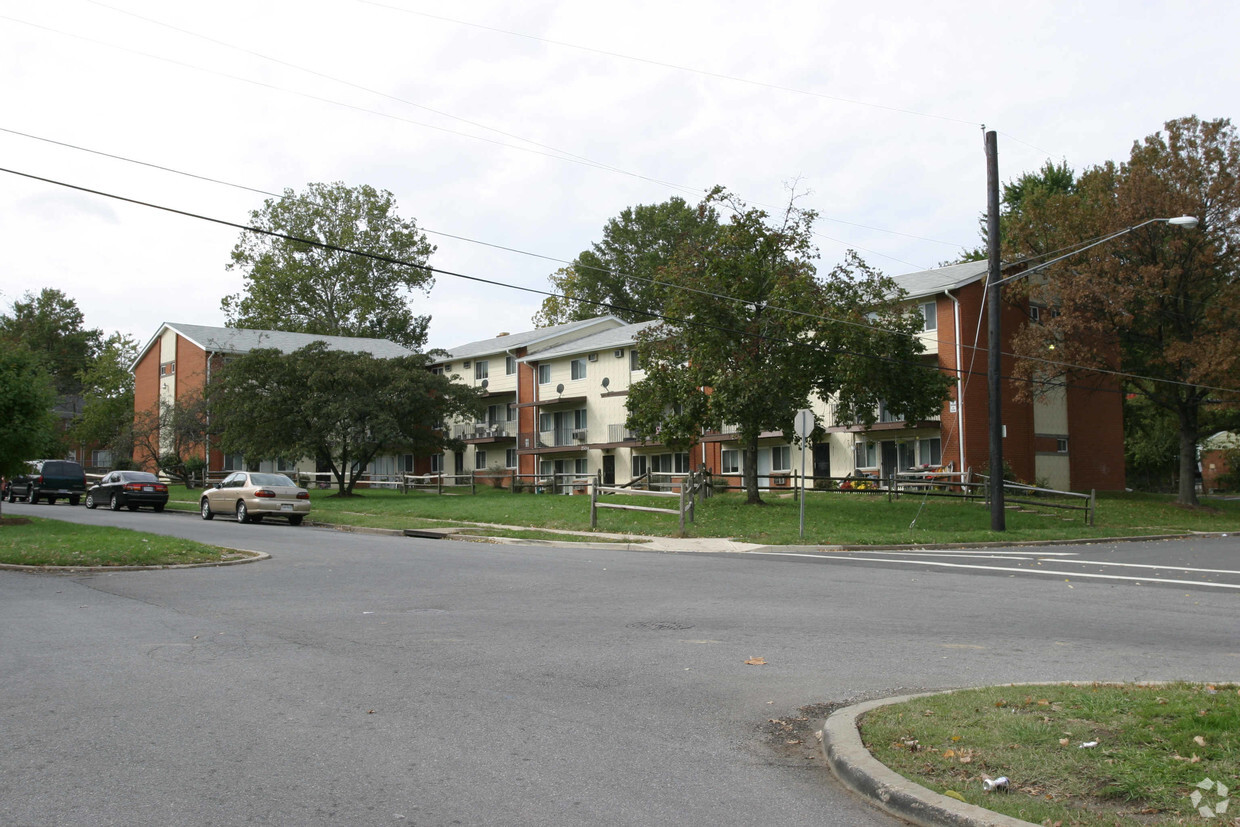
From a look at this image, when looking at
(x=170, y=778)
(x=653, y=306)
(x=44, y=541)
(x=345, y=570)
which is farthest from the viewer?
(x=653, y=306)

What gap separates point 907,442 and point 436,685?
37623mm

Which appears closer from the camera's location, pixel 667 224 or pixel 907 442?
pixel 907 442

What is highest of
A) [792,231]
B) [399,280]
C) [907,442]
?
[399,280]

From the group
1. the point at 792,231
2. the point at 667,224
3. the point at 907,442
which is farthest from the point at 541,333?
the point at 792,231

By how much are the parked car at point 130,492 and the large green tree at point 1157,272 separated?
33.3 meters

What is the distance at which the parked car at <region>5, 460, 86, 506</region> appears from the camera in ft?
125

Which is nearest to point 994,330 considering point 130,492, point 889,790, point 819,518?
point 819,518

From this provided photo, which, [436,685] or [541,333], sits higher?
[541,333]

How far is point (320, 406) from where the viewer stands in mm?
44562

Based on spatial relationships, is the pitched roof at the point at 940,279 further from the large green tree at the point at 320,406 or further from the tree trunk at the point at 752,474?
the large green tree at the point at 320,406

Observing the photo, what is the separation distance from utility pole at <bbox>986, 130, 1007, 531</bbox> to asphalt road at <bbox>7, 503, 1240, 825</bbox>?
995 cm

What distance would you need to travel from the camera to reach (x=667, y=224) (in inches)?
2963

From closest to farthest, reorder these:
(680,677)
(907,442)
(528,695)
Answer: (528,695), (680,677), (907,442)

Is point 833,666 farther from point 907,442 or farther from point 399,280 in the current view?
point 399,280
